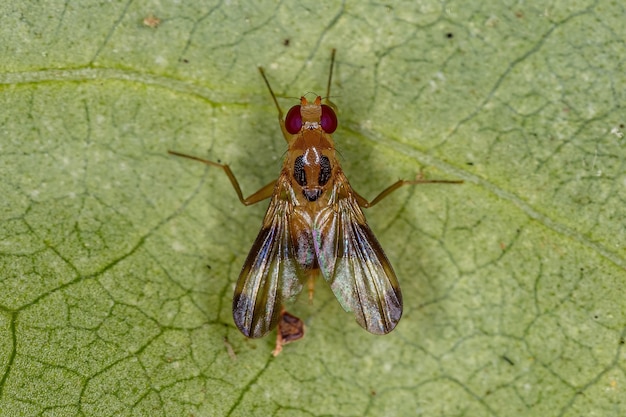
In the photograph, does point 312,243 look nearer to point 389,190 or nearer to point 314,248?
point 314,248

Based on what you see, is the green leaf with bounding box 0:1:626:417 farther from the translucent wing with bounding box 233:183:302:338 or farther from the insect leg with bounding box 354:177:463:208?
the translucent wing with bounding box 233:183:302:338

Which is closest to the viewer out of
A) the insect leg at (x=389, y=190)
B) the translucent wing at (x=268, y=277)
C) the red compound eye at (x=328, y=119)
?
the translucent wing at (x=268, y=277)

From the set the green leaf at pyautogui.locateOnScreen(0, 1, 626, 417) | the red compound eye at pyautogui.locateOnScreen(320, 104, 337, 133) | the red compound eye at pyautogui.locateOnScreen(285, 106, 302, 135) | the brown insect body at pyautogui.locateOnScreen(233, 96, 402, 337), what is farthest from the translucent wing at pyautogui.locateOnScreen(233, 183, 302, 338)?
the red compound eye at pyautogui.locateOnScreen(320, 104, 337, 133)

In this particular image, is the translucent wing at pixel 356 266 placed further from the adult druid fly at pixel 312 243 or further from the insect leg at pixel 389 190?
the insect leg at pixel 389 190

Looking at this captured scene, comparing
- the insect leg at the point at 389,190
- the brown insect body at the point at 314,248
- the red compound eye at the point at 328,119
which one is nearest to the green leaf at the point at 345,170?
the insect leg at the point at 389,190

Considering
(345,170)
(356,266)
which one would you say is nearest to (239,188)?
(345,170)

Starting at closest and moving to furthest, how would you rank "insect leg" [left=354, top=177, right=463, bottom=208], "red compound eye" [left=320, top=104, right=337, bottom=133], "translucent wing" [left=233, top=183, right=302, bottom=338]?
"translucent wing" [left=233, top=183, right=302, bottom=338] < "red compound eye" [left=320, top=104, right=337, bottom=133] < "insect leg" [left=354, top=177, right=463, bottom=208]
